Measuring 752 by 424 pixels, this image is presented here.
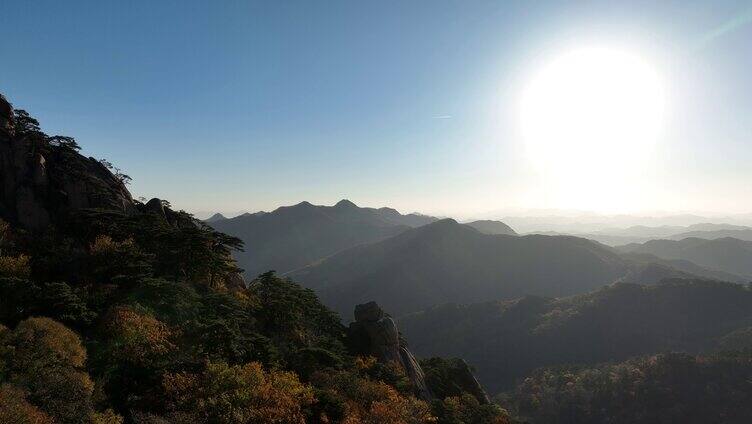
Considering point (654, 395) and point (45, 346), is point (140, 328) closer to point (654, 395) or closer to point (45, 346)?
point (45, 346)

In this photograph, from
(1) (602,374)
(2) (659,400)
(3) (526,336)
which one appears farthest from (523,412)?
(3) (526,336)

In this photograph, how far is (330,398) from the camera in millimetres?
20266

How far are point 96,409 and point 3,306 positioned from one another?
1097cm

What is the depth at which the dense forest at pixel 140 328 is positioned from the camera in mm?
15617

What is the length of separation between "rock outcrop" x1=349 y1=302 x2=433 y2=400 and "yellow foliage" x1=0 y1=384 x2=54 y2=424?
104ft

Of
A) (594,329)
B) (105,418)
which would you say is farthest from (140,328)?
(594,329)

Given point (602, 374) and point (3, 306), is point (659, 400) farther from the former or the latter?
point (3, 306)

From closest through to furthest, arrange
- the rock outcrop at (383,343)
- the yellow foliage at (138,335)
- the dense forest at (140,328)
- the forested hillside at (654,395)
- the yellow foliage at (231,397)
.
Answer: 1. the yellow foliage at (231,397)
2. the dense forest at (140,328)
3. the yellow foliage at (138,335)
4. the rock outcrop at (383,343)
5. the forested hillside at (654,395)

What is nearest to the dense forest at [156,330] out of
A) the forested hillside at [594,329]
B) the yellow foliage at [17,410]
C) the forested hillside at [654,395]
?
the yellow foliage at [17,410]

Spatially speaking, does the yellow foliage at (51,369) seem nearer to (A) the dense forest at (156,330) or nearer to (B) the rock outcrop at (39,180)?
(A) the dense forest at (156,330)

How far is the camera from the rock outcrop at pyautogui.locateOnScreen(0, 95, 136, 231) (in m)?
34.7

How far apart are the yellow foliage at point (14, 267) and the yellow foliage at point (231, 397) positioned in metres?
15.0

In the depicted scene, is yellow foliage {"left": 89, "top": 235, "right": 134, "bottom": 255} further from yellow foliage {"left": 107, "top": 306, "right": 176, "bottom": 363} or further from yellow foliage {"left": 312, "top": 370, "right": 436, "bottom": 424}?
yellow foliage {"left": 312, "top": 370, "right": 436, "bottom": 424}

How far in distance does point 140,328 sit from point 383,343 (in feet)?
89.3
